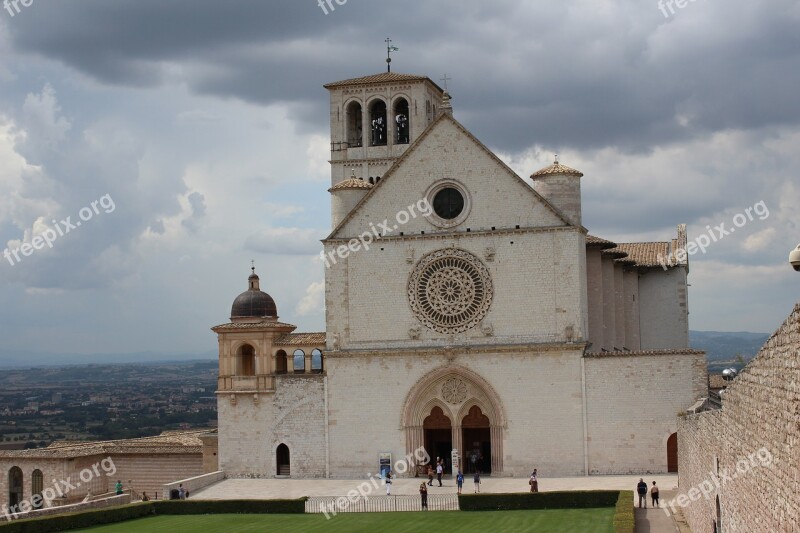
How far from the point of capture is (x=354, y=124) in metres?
63.9

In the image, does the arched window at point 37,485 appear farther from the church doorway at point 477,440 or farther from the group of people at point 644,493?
the group of people at point 644,493

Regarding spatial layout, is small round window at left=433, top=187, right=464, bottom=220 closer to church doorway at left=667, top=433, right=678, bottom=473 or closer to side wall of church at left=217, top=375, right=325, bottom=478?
side wall of church at left=217, top=375, right=325, bottom=478

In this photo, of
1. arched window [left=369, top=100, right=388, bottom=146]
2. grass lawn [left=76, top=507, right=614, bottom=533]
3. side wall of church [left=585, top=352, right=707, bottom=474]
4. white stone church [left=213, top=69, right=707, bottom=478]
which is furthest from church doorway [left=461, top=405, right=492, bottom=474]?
arched window [left=369, top=100, right=388, bottom=146]

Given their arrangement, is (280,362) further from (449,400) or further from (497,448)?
(497,448)

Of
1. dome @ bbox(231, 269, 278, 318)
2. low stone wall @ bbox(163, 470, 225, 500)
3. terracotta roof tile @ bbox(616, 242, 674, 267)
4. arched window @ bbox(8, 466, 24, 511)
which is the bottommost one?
arched window @ bbox(8, 466, 24, 511)

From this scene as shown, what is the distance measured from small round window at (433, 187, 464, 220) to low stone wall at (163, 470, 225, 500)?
13837 mm

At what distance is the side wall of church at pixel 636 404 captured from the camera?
4541 centimetres

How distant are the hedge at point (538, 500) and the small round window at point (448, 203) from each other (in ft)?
40.8

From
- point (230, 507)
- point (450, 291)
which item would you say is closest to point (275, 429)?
point (230, 507)

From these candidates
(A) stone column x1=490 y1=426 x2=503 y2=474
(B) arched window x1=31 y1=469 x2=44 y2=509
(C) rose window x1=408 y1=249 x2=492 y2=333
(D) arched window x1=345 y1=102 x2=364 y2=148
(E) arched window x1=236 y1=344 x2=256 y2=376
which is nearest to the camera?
(A) stone column x1=490 y1=426 x2=503 y2=474

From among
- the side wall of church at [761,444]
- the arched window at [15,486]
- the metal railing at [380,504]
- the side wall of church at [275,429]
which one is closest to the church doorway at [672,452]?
the metal railing at [380,504]

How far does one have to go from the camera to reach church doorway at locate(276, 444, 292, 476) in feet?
165

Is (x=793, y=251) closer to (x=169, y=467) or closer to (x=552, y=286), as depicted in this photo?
(x=552, y=286)

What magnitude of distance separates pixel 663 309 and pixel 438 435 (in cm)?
1422
